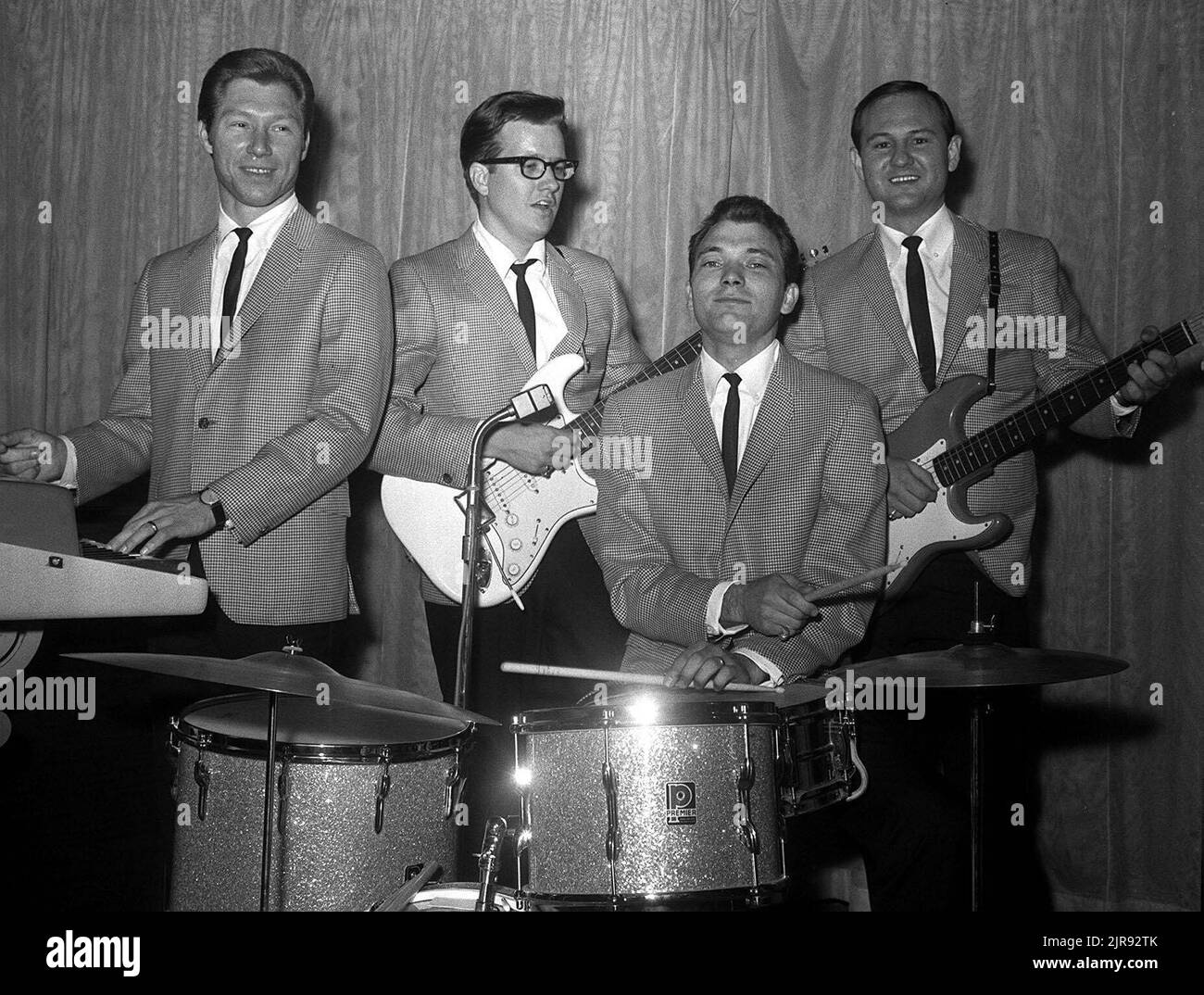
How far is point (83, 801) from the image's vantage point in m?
3.53

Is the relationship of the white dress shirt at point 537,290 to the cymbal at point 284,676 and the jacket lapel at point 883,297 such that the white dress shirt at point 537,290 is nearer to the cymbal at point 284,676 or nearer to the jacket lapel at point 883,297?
the jacket lapel at point 883,297

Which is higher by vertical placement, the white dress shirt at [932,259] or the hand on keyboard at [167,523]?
the white dress shirt at [932,259]

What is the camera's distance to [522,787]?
2.43 m

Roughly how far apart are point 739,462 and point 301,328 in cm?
97

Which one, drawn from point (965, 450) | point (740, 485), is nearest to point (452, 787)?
point (740, 485)

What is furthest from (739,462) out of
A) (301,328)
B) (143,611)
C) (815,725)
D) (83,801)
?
(83,801)

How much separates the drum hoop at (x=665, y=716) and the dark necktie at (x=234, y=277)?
1.23 meters

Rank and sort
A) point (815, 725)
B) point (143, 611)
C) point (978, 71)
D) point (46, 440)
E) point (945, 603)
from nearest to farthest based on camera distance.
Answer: point (143, 611), point (815, 725), point (46, 440), point (945, 603), point (978, 71)

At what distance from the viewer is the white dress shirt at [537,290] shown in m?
3.33

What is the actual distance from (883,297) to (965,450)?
17.6 inches

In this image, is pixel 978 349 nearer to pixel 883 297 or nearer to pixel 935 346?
pixel 935 346

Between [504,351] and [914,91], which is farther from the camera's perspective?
[914,91]

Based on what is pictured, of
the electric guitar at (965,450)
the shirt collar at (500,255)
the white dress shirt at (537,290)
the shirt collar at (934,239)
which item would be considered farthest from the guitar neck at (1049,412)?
the shirt collar at (500,255)
